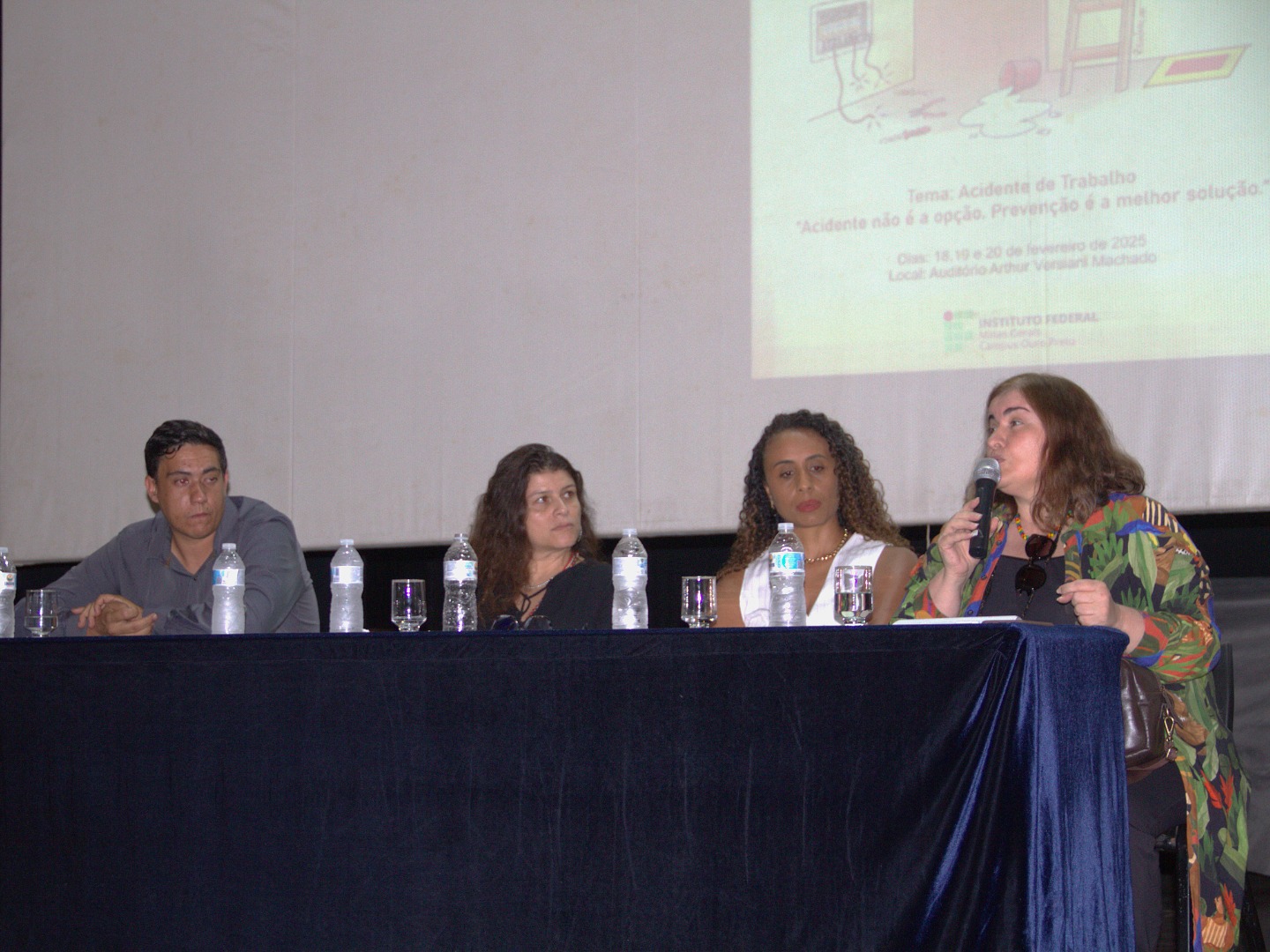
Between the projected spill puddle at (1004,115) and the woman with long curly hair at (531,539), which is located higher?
the projected spill puddle at (1004,115)

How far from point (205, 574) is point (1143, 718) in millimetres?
2348

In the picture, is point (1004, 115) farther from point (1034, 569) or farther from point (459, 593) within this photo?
point (459, 593)

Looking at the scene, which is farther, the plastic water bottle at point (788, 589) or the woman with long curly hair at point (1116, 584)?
the plastic water bottle at point (788, 589)

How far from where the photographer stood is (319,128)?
490cm

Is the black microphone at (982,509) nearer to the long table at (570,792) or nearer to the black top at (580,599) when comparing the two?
the long table at (570,792)

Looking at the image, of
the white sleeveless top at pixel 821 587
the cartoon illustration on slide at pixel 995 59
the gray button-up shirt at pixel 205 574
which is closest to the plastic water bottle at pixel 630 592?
the white sleeveless top at pixel 821 587

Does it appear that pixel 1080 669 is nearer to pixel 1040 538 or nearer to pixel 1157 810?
pixel 1157 810

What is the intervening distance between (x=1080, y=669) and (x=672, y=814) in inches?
23.3

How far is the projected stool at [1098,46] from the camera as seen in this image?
3807 mm

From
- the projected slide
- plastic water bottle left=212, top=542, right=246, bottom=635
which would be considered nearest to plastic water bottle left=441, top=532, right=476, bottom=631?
plastic water bottle left=212, top=542, right=246, bottom=635

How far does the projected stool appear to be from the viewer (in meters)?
3.81

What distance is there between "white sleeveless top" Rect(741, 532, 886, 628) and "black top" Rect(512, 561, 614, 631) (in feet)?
1.32

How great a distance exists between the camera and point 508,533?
11.1 feet

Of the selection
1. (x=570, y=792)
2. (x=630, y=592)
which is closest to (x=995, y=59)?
(x=630, y=592)
